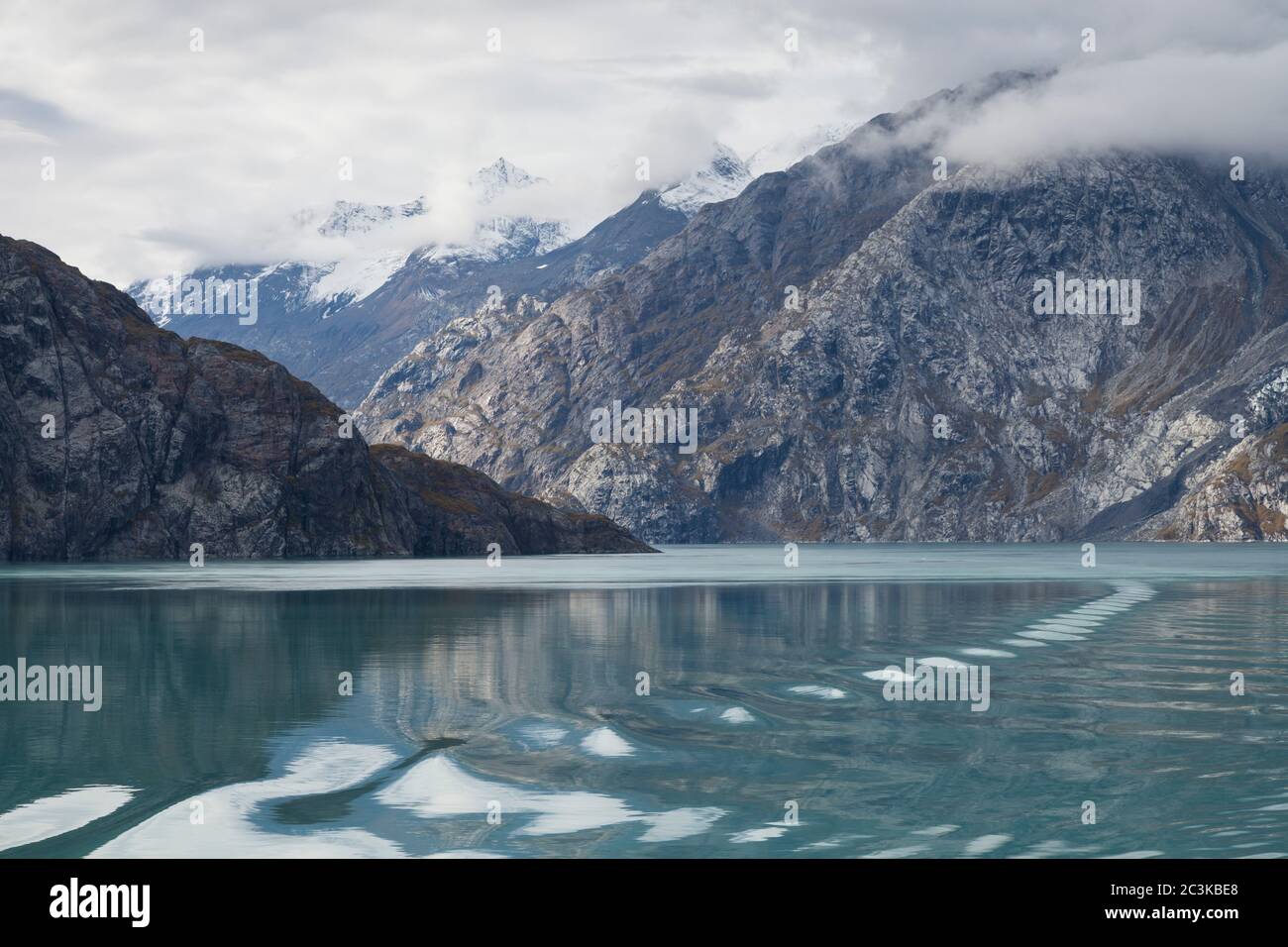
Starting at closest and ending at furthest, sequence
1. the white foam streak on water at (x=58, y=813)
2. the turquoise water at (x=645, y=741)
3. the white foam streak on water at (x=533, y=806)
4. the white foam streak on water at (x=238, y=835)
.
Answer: the white foam streak on water at (x=238, y=835)
the white foam streak on water at (x=58, y=813)
the turquoise water at (x=645, y=741)
the white foam streak on water at (x=533, y=806)

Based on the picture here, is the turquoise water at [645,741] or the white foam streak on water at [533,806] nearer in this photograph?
the turquoise water at [645,741]

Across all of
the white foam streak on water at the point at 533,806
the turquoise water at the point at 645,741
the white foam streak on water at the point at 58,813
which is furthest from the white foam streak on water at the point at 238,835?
the white foam streak on water at the point at 533,806

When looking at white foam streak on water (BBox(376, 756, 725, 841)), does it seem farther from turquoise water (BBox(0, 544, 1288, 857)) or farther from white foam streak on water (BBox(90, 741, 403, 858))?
white foam streak on water (BBox(90, 741, 403, 858))

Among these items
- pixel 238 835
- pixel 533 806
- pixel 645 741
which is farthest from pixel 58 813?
pixel 645 741

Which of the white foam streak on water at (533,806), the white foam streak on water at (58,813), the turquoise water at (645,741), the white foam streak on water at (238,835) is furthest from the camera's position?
the white foam streak on water at (533,806)

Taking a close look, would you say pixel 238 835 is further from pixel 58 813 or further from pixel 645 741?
pixel 645 741

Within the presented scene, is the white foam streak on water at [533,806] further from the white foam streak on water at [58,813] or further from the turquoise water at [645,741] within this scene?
the white foam streak on water at [58,813]
